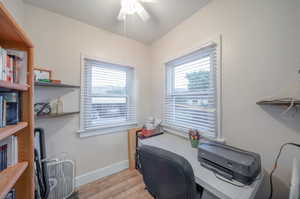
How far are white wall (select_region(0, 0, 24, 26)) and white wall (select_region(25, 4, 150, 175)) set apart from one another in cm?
6

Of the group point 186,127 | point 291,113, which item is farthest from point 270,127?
point 186,127

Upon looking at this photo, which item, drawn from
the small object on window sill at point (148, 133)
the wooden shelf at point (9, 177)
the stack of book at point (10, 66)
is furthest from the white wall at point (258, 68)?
the stack of book at point (10, 66)

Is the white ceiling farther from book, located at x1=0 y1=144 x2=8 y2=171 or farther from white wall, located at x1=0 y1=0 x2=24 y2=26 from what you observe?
book, located at x1=0 y1=144 x2=8 y2=171

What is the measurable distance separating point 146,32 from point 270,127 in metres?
2.12

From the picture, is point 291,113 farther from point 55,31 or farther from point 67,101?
point 55,31

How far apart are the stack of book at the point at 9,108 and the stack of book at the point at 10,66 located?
0.11 metres

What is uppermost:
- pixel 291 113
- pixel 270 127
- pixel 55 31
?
pixel 55 31

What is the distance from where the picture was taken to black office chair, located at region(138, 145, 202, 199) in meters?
0.72

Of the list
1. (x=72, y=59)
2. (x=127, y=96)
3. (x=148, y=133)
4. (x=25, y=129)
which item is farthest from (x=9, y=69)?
(x=148, y=133)

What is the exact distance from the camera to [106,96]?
2037 millimetres

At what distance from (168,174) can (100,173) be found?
162 cm

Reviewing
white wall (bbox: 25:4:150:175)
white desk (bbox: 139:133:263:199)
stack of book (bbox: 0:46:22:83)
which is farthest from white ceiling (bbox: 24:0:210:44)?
white desk (bbox: 139:133:263:199)

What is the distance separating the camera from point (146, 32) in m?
2.05

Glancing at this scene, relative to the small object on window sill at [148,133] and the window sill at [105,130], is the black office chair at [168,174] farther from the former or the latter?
the window sill at [105,130]
